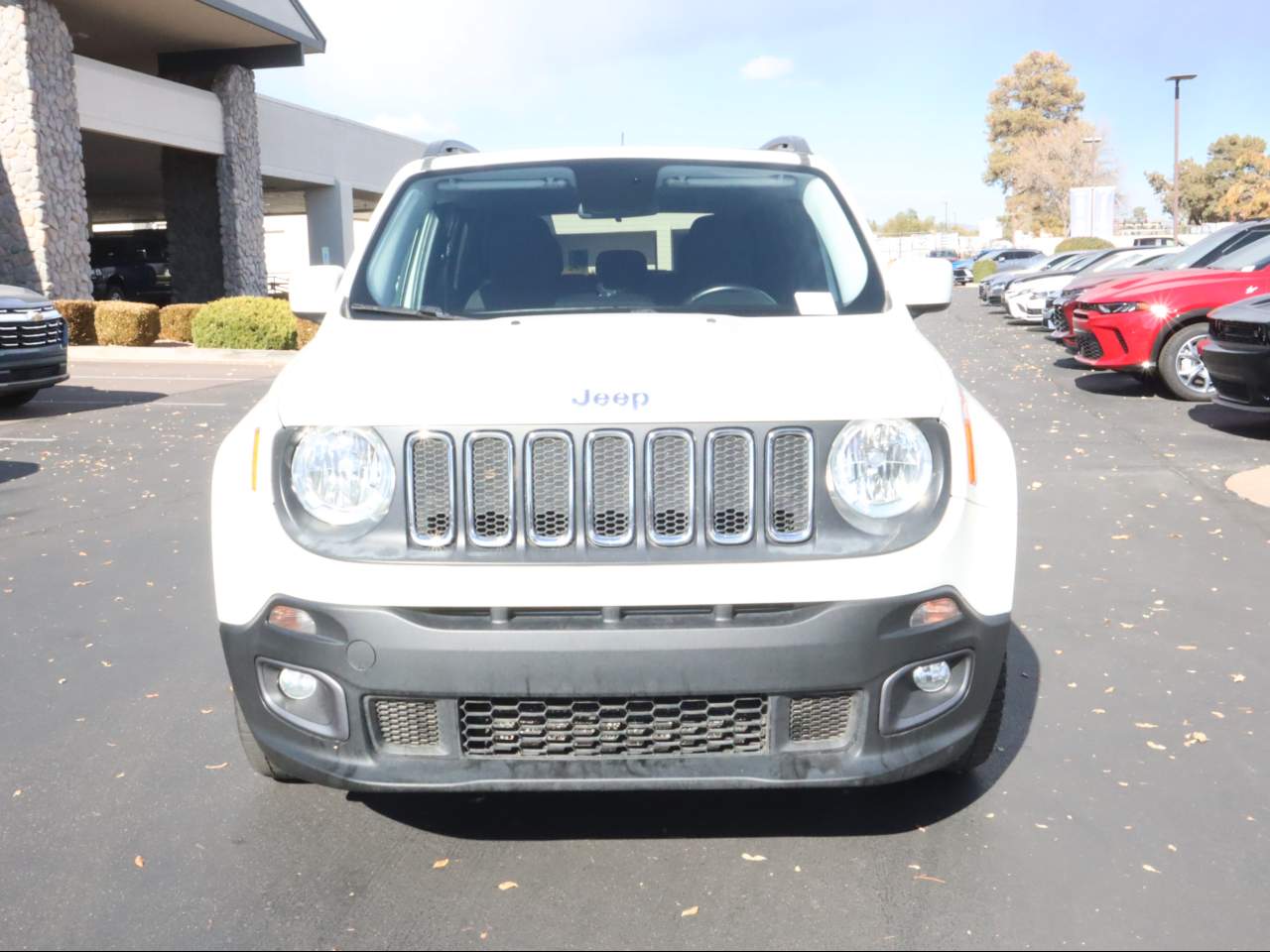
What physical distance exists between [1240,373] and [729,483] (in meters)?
8.28

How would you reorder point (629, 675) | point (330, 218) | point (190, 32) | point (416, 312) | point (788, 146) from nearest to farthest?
point (629, 675), point (416, 312), point (788, 146), point (190, 32), point (330, 218)

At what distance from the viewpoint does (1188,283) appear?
12836 mm

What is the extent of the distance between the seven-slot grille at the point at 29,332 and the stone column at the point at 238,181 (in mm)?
15263

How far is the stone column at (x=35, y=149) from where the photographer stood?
20859mm

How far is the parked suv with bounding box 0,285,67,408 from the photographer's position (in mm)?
12664

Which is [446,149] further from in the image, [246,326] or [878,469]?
[246,326]

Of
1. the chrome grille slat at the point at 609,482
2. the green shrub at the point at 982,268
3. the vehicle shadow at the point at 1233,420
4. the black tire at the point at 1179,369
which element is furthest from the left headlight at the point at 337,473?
the green shrub at the point at 982,268

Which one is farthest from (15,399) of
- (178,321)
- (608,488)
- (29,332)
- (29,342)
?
(608,488)

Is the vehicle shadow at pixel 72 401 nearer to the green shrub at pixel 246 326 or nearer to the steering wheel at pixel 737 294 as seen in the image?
the green shrub at pixel 246 326

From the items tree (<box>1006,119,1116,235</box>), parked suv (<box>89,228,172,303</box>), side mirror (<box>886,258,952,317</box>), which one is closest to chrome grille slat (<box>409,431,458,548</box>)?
side mirror (<box>886,258,952,317</box>)

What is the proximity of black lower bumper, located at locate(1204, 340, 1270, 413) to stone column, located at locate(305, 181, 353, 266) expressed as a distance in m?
29.5

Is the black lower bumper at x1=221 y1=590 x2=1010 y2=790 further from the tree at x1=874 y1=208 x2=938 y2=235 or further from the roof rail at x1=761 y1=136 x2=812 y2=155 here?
the tree at x1=874 y1=208 x2=938 y2=235

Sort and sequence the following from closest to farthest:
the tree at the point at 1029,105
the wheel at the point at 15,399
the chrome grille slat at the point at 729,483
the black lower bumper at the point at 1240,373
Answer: the chrome grille slat at the point at 729,483 < the black lower bumper at the point at 1240,373 < the wheel at the point at 15,399 < the tree at the point at 1029,105

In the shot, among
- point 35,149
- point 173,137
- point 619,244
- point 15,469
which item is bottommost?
point 15,469
